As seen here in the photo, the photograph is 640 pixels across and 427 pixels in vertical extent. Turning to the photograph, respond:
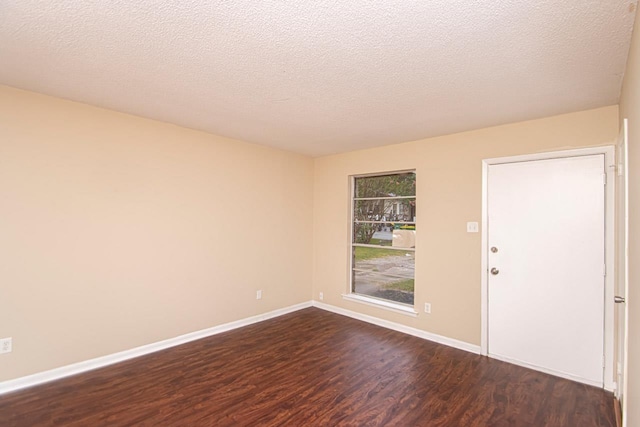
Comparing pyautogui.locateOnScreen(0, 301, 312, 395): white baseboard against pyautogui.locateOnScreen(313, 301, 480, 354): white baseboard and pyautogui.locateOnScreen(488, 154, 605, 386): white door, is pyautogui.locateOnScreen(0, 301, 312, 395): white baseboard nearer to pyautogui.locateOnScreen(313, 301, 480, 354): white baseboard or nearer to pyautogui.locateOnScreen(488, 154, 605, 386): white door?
pyautogui.locateOnScreen(313, 301, 480, 354): white baseboard

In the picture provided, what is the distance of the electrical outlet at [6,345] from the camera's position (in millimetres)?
2424

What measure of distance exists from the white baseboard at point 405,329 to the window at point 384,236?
320 millimetres

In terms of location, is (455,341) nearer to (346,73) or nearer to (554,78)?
(554,78)

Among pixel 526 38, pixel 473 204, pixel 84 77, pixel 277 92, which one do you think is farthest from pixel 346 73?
pixel 473 204

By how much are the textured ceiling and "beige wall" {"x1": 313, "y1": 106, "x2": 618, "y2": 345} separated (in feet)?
0.80

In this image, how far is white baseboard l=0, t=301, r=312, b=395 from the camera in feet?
8.19

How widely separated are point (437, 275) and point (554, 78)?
2.33 meters

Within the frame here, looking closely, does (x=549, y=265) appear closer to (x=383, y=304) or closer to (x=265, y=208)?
(x=383, y=304)

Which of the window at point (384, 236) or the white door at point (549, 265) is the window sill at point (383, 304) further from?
the white door at point (549, 265)

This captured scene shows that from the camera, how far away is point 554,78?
217cm

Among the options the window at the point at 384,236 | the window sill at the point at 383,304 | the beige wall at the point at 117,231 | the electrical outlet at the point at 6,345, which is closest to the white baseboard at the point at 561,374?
the window sill at the point at 383,304

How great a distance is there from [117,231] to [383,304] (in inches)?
132

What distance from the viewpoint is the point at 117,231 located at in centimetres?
301

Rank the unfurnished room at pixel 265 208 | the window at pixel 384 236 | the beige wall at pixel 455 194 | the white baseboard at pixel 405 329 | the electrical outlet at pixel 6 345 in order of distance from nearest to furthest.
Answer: the unfurnished room at pixel 265 208 → the electrical outlet at pixel 6 345 → the beige wall at pixel 455 194 → the white baseboard at pixel 405 329 → the window at pixel 384 236
